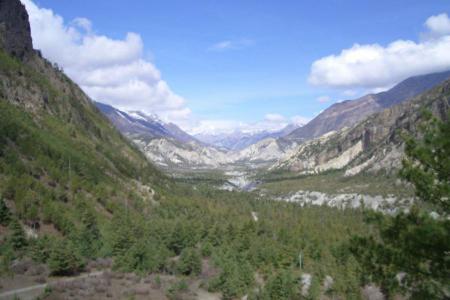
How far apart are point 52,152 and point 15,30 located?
69.0 m

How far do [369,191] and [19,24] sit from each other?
147 metres

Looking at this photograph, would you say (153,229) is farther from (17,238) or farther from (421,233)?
(421,233)

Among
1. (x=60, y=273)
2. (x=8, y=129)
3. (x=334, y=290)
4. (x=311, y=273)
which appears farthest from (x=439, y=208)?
(x=8, y=129)

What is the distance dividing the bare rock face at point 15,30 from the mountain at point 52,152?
31 centimetres

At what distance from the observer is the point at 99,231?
234 feet

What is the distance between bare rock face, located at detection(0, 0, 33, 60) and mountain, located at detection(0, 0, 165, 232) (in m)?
0.31

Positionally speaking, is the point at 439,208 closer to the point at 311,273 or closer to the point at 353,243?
the point at 353,243

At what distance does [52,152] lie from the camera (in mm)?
102062

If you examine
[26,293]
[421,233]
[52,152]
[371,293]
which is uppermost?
[52,152]

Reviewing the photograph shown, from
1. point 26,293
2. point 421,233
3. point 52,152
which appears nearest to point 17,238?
point 26,293

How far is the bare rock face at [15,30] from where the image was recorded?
144863 mm

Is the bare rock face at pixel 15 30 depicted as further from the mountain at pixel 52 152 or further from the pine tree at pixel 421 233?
the pine tree at pixel 421 233

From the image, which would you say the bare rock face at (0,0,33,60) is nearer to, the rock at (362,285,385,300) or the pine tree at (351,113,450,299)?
the rock at (362,285,385,300)

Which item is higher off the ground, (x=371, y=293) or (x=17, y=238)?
(x=17, y=238)
